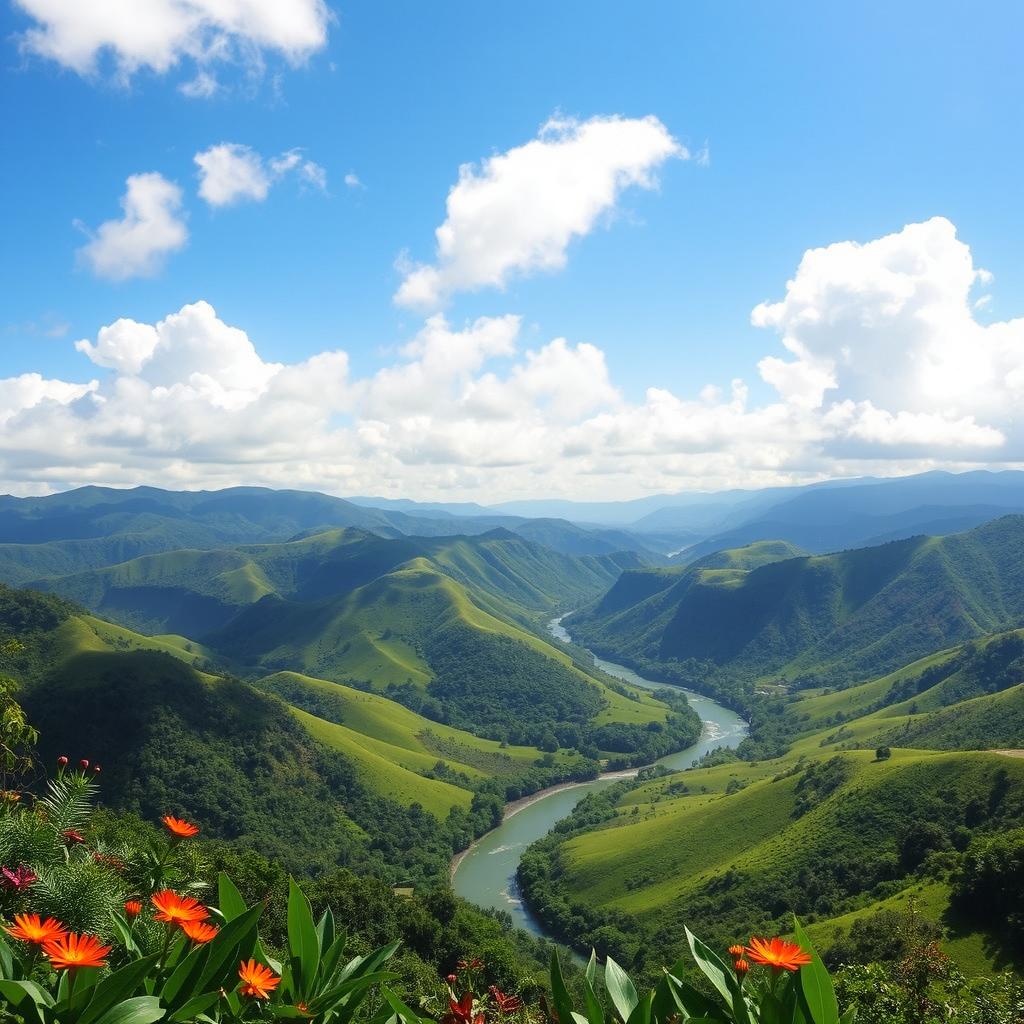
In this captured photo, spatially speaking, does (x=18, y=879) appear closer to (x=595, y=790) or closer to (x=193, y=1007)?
(x=193, y=1007)

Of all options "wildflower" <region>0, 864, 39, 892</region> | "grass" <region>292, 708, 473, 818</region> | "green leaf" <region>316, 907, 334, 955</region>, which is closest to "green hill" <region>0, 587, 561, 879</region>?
"grass" <region>292, 708, 473, 818</region>

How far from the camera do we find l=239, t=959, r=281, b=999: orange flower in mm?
4068

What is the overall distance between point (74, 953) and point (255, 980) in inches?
39.3

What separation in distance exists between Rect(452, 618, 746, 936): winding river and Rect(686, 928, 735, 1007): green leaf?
87.2 metres

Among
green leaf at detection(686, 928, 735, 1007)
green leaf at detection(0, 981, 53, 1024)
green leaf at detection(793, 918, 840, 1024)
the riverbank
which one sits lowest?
the riverbank

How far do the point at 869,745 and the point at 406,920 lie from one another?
350 ft

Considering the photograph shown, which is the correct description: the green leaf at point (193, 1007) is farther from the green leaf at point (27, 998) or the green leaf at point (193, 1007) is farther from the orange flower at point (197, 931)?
the green leaf at point (27, 998)

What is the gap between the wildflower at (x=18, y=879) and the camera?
209 inches

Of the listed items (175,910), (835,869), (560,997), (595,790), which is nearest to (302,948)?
(175,910)

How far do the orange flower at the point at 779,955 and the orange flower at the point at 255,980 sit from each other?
3093 millimetres

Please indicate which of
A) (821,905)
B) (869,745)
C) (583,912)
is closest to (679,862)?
(583,912)

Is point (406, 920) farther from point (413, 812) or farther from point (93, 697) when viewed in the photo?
point (93, 697)

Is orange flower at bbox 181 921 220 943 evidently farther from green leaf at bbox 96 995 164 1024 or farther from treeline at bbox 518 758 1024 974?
treeline at bbox 518 758 1024 974

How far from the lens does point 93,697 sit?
104 m
